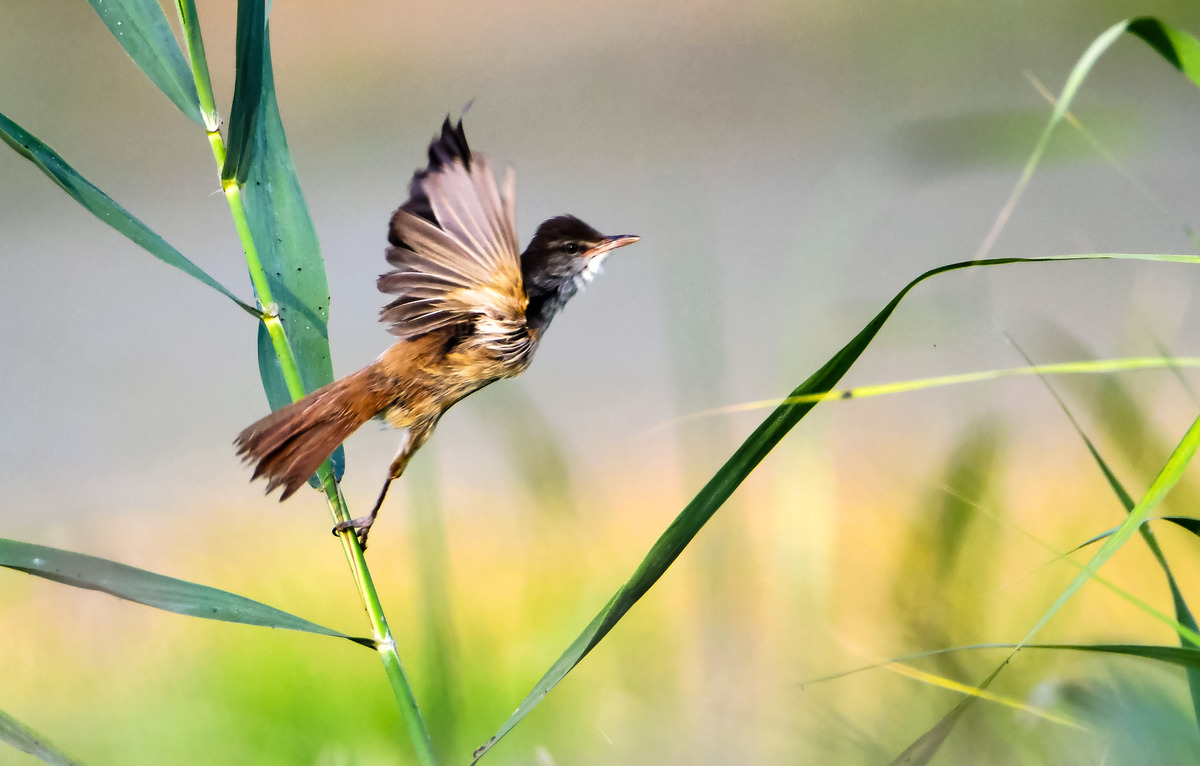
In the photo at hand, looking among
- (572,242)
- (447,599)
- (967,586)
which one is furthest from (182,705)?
(967,586)

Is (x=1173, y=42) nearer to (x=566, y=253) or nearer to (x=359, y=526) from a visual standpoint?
(x=566, y=253)

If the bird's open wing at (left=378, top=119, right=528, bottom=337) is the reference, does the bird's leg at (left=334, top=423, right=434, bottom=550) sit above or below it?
below

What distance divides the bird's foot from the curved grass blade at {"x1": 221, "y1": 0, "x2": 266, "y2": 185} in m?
0.16

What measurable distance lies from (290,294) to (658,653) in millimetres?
389

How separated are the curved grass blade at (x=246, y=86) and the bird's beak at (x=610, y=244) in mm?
179

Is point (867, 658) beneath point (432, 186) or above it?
beneath

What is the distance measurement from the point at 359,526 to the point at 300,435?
0.07 m

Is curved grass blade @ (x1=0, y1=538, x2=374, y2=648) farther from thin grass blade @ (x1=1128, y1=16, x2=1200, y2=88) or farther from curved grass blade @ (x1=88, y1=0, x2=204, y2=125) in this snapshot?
thin grass blade @ (x1=1128, y1=16, x2=1200, y2=88)

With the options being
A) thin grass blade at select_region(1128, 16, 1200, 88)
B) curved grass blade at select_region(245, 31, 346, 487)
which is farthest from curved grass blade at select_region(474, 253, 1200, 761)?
curved grass blade at select_region(245, 31, 346, 487)

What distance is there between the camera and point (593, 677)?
0.60 metres

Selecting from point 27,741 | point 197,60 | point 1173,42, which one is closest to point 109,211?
point 197,60

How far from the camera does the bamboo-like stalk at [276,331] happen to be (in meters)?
0.32

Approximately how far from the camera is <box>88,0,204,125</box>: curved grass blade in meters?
0.33

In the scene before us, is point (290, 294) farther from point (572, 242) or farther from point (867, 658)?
point (867, 658)
